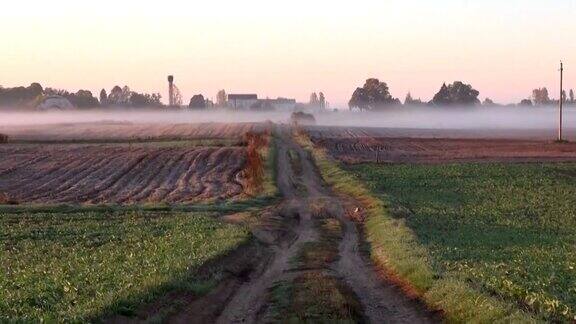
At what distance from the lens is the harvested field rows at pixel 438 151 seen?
Result: 7175cm

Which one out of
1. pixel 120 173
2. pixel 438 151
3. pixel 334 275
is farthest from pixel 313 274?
pixel 438 151

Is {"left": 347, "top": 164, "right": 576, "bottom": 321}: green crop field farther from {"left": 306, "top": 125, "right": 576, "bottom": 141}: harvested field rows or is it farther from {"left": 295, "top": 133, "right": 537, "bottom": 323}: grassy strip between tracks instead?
{"left": 306, "top": 125, "right": 576, "bottom": 141}: harvested field rows

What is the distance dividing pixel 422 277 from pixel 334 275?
3.23 meters

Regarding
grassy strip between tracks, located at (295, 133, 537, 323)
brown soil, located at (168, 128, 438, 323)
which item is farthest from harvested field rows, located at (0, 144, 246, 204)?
grassy strip between tracks, located at (295, 133, 537, 323)

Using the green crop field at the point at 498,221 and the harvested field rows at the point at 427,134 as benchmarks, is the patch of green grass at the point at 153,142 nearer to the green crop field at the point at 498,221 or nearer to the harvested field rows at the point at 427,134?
the harvested field rows at the point at 427,134

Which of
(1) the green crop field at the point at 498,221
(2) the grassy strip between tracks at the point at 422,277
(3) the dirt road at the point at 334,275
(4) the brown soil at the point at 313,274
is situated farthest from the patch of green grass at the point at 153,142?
(2) the grassy strip between tracks at the point at 422,277

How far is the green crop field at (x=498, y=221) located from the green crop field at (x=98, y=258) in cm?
653

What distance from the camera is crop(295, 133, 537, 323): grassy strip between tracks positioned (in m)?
15.5

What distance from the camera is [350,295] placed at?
19.5 metres

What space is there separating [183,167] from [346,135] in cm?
4904

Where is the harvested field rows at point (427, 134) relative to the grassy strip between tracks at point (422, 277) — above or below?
above

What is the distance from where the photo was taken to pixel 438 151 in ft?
273

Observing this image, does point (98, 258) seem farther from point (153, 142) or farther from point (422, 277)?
point (153, 142)

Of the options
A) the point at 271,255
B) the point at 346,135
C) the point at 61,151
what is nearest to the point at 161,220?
the point at 271,255
